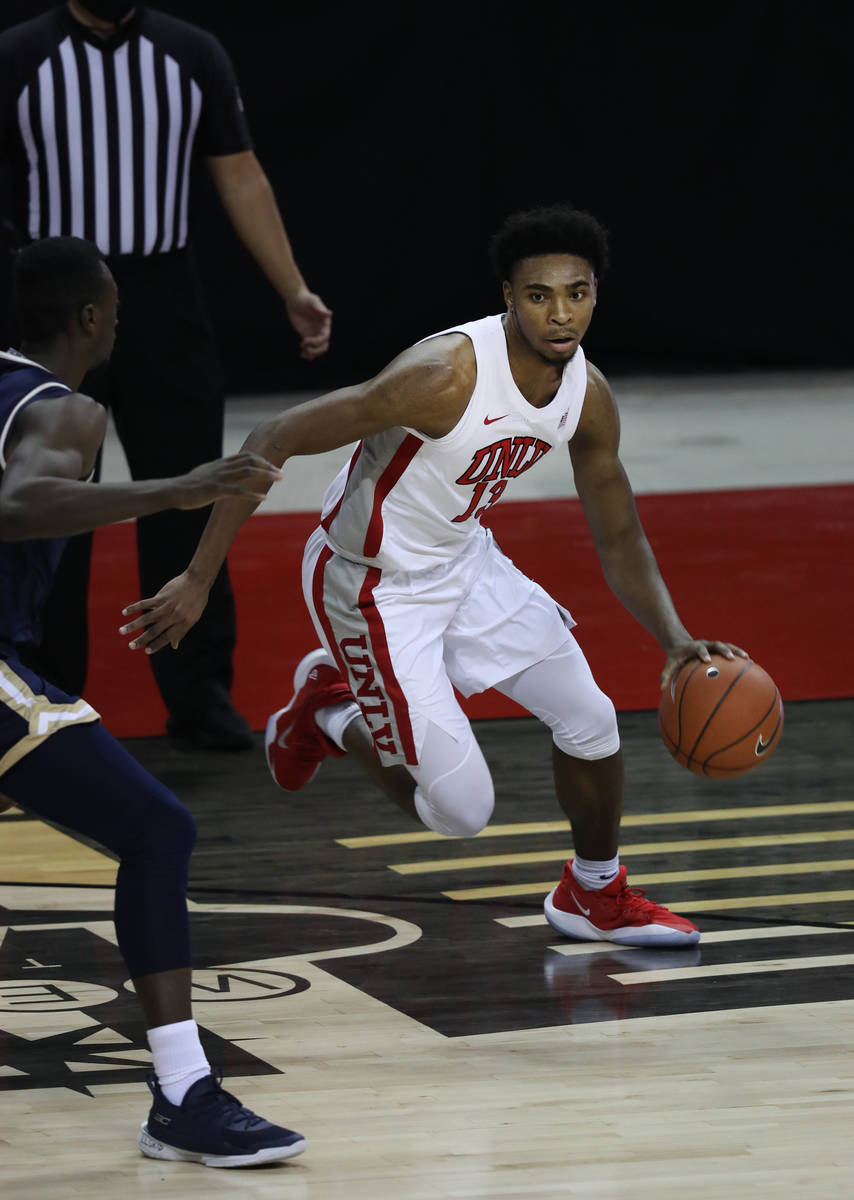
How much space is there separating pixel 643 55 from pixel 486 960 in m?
8.13

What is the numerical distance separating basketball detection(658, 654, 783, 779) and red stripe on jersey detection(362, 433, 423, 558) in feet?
2.22

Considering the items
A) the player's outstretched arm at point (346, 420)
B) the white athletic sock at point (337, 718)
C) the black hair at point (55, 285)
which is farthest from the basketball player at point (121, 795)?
the white athletic sock at point (337, 718)

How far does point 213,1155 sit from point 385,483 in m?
1.57

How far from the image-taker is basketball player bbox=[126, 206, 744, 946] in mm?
3992

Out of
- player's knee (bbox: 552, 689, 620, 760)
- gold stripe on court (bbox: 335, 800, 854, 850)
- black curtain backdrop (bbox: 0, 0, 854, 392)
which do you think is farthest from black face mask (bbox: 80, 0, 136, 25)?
black curtain backdrop (bbox: 0, 0, 854, 392)

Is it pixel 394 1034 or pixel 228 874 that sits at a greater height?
pixel 394 1034

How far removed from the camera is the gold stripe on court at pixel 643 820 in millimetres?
5133

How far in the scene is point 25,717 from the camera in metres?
3.06

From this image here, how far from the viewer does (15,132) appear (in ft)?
18.7

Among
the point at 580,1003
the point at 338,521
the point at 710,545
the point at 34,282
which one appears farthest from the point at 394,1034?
the point at 710,545

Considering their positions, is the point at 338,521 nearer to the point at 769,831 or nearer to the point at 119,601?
the point at 769,831

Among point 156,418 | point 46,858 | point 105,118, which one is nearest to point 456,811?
point 46,858

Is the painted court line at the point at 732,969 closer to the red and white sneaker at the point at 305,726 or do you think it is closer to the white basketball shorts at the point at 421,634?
the white basketball shorts at the point at 421,634

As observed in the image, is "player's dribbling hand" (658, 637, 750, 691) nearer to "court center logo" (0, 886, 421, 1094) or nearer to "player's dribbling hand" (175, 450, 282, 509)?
"court center logo" (0, 886, 421, 1094)
